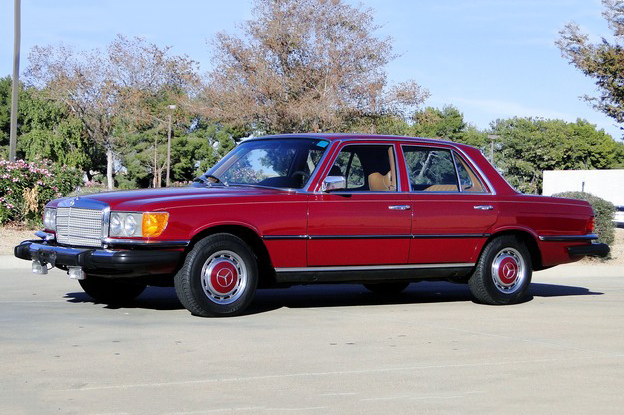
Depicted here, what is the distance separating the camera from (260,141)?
10477mm

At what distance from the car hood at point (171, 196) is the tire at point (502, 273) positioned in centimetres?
247

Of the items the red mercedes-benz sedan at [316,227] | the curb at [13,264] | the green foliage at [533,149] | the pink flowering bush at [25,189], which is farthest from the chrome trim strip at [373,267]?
the green foliage at [533,149]

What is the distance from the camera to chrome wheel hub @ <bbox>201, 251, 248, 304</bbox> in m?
9.00

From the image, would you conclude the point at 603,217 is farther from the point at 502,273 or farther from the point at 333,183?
the point at 333,183

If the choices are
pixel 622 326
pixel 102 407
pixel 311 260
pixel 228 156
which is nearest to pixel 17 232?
pixel 228 156

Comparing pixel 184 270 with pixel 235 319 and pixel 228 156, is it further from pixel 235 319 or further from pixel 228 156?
pixel 228 156

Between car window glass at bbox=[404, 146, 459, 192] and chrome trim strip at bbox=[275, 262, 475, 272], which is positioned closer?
chrome trim strip at bbox=[275, 262, 475, 272]

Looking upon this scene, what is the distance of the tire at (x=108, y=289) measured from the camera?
399 inches

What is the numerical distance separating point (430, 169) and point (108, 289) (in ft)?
11.8

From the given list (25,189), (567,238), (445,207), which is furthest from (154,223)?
(25,189)

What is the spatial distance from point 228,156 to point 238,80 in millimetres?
28411

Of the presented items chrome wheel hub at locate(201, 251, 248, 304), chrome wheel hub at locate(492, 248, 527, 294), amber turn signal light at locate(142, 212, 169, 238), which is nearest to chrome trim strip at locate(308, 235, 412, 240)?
chrome wheel hub at locate(201, 251, 248, 304)

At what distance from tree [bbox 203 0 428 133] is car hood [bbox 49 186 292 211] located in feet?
89.9

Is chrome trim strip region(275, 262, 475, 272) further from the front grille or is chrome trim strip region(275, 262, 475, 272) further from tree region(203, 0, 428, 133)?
tree region(203, 0, 428, 133)
